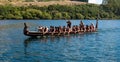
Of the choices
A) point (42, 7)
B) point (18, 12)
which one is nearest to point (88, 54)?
point (18, 12)

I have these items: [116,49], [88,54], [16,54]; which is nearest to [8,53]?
[16,54]

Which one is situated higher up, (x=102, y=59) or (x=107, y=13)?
(x=102, y=59)

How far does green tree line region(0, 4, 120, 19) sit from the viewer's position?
508 feet

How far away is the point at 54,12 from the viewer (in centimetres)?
17200

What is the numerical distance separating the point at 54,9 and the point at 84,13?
51.5 feet

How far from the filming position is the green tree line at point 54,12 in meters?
155

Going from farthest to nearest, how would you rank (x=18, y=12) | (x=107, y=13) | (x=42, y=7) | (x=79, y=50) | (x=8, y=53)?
1. (x=107, y=13)
2. (x=42, y=7)
3. (x=18, y=12)
4. (x=79, y=50)
5. (x=8, y=53)

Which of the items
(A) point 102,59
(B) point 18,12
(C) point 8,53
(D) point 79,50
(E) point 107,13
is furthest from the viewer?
(E) point 107,13

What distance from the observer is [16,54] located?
4331 centimetres

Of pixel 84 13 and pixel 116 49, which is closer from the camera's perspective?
pixel 116 49

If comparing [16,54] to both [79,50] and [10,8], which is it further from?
[10,8]

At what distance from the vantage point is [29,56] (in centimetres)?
4203

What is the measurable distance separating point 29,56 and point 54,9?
140 metres

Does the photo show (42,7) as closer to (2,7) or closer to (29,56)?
(2,7)
